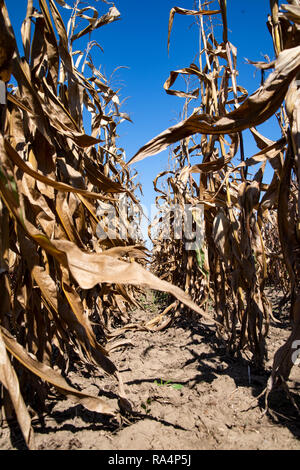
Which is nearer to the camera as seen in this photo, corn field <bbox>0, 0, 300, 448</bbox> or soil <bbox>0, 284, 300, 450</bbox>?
corn field <bbox>0, 0, 300, 448</bbox>

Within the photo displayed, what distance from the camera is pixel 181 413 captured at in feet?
3.88

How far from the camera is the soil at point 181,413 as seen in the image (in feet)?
3.26

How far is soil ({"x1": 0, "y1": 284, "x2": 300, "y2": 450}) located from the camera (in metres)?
0.99

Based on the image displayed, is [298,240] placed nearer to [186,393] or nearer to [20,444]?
[186,393]

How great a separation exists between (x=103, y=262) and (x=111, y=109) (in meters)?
3.33

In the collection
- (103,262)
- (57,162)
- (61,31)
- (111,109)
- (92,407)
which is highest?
(111,109)

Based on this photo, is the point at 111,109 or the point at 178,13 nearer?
the point at 178,13

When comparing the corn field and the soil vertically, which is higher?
the corn field

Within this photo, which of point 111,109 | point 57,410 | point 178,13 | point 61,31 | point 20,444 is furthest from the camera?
point 111,109

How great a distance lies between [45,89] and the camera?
1.13m

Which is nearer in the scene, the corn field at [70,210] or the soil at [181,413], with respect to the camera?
the corn field at [70,210]

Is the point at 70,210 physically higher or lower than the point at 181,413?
higher

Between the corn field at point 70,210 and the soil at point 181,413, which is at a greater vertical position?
the corn field at point 70,210
